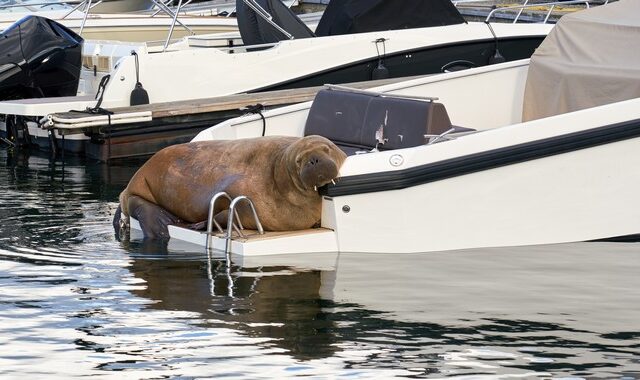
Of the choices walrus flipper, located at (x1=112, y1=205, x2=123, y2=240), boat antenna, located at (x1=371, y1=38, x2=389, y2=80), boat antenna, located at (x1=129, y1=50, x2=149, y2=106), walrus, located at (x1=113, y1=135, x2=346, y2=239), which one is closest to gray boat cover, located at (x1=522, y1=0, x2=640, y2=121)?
walrus, located at (x1=113, y1=135, x2=346, y2=239)

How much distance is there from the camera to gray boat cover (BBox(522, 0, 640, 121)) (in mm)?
10062

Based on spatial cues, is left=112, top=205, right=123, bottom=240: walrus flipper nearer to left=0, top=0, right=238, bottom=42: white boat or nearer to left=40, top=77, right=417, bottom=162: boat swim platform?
left=40, top=77, right=417, bottom=162: boat swim platform

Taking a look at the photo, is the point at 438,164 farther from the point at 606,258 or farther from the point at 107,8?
the point at 107,8

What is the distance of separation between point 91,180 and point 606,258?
6067mm

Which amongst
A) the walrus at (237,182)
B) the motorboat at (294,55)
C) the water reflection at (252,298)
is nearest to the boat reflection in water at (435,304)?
the water reflection at (252,298)

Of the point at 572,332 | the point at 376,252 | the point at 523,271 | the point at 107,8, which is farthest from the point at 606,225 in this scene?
the point at 107,8

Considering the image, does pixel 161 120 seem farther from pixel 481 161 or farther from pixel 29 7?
pixel 29 7

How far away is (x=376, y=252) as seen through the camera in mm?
8859

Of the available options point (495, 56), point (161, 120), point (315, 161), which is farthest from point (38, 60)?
point (315, 161)

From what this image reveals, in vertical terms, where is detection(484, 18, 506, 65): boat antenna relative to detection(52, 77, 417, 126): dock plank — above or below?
above

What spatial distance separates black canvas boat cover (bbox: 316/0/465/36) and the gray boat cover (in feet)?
17.3

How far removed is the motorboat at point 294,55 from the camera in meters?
15.1

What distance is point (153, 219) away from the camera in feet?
31.7

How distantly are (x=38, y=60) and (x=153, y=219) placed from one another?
23.6 ft
